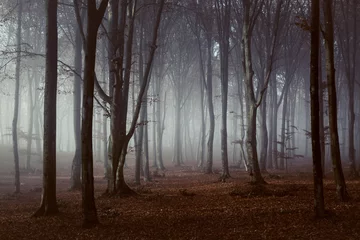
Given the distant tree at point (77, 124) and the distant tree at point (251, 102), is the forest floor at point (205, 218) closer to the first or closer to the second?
the distant tree at point (251, 102)

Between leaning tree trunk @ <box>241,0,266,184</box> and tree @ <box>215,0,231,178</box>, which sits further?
tree @ <box>215,0,231,178</box>

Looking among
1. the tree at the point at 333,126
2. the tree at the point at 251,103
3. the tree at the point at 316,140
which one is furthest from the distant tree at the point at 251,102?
the tree at the point at 316,140

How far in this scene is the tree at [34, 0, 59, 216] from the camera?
350 inches

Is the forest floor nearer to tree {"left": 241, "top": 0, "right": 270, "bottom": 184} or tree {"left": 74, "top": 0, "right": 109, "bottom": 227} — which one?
tree {"left": 74, "top": 0, "right": 109, "bottom": 227}

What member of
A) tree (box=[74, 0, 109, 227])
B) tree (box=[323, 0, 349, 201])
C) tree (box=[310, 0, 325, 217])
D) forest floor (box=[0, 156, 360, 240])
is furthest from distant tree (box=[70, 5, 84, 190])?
tree (box=[310, 0, 325, 217])

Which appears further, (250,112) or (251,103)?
(250,112)

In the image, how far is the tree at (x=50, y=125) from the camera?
8.89m

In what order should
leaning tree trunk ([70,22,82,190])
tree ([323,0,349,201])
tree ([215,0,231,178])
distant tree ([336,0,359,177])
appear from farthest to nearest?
tree ([215,0,231,178])
leaning tree trunk ([70,22,82,190])
distant tree ([336,0,359,177])
tree ([323,0,349,201])

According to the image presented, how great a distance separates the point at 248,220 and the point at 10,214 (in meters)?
6.27

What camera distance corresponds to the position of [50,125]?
30.0 ft

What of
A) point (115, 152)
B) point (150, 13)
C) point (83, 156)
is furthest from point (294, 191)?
point (150, 13)

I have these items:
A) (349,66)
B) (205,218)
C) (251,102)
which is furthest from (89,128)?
(349,66)

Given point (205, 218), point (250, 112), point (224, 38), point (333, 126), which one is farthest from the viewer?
point (224, 38)

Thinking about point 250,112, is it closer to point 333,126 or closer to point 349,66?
point 333,126
